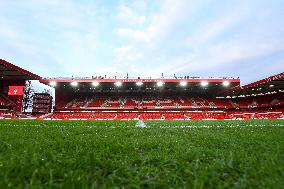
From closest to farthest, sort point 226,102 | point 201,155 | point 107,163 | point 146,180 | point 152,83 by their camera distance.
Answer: point 146,180
point 107,163
point 201,155
point 152,83
point 226,102

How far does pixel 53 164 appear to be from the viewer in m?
2.26

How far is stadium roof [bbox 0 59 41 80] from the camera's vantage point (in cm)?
3498

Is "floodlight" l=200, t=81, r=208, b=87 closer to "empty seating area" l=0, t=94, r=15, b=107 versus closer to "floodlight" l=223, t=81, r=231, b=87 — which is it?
"floodlight" l=223, t=81, r=231, b=87

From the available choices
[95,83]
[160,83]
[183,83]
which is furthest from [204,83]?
[95,83]

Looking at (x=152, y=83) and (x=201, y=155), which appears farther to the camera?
(x=152, y=83)

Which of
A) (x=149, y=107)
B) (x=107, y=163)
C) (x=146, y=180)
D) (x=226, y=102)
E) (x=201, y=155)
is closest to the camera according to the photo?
(x=146, y=180)

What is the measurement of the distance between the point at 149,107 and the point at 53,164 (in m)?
44.2

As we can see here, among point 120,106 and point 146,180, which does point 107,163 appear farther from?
point 120,106

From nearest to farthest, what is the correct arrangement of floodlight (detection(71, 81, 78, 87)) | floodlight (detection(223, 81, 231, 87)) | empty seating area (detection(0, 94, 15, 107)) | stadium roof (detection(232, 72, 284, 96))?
stadium roof (detection(232, 72, 284, 96)) → empty seating area (detection(0, 94, 15, 107)) → floodlight (detection(223, 81, 231, 87)) → floodlight (detection(71, 81, 78, 87))

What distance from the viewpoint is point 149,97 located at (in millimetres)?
50375

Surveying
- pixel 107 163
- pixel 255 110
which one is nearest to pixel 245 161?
pixel 107 163

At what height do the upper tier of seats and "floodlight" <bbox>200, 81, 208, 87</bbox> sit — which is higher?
"floodlight" <bbox>200, 81, 208, 87</bbox>

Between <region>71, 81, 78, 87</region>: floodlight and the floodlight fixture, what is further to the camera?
<region>71, 81, 78, 87</region>: floodlight

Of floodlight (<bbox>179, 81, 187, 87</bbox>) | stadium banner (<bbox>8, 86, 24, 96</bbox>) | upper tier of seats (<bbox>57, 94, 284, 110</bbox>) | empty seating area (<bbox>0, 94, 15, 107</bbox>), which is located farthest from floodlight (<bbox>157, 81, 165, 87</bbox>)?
empty seating area (<bbox>0, 94, 15, 107</bbox>)
